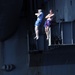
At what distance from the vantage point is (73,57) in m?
10.8

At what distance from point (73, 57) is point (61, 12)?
5.48ft

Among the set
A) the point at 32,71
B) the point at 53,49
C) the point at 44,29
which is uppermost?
the point at 44,29

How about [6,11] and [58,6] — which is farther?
[58,6]

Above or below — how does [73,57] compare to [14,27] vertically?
below

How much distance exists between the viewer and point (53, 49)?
10.3 metres

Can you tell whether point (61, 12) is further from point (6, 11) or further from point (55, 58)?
point (6, 11)

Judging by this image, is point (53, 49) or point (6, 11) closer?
point (6, 11)

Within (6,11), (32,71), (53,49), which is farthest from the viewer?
(32,71)

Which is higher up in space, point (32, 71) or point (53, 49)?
point (53, 49)

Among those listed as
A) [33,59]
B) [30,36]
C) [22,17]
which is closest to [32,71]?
[33,59]

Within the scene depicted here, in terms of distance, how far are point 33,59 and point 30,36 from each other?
81cm

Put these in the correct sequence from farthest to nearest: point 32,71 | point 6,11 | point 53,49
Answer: point 32,71
point 53,49
point 6,11

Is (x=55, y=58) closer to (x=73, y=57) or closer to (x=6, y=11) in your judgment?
(x=73, y=57)

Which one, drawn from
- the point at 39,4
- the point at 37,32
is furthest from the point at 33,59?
the point at 39,4
